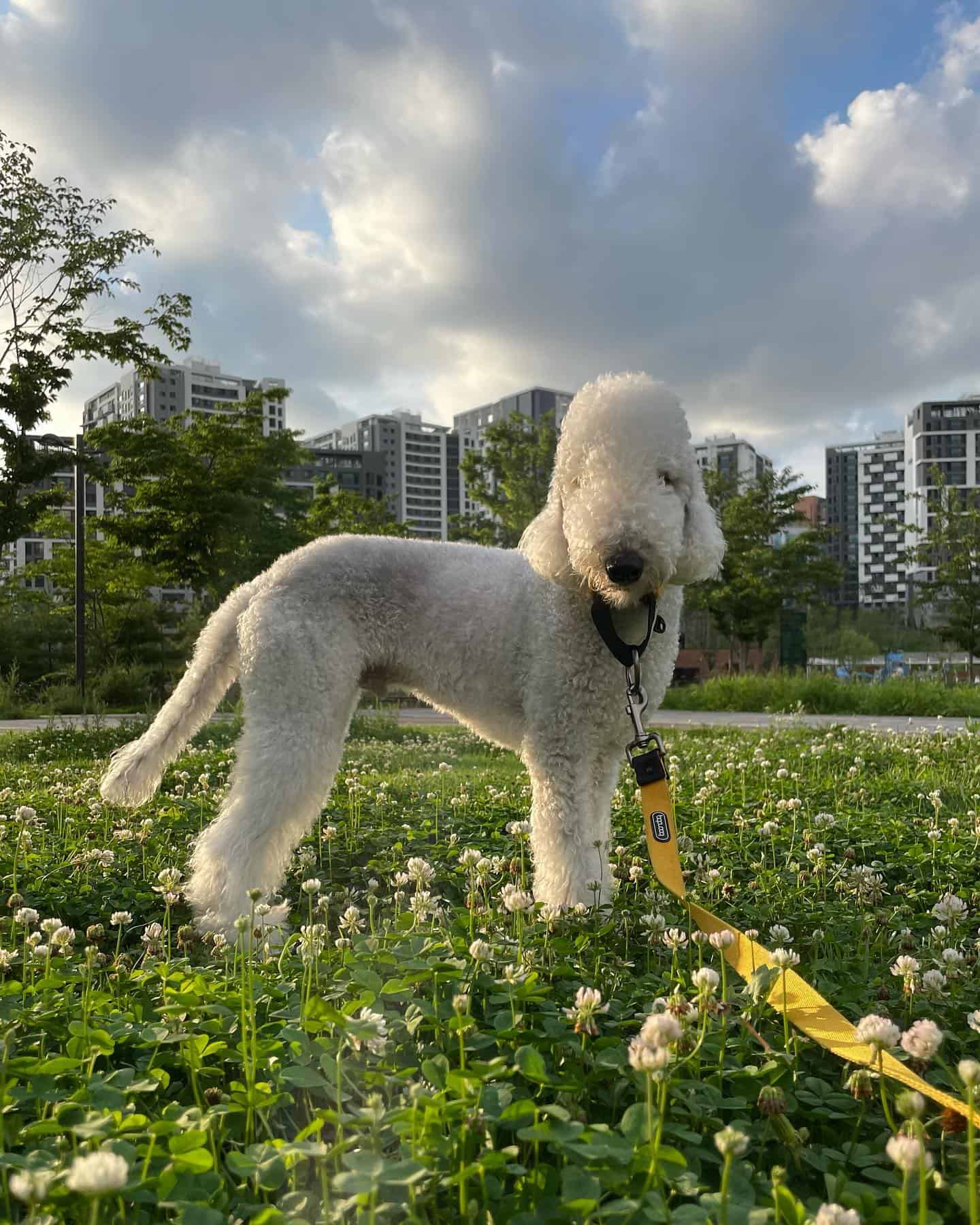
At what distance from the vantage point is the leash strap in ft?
5.38

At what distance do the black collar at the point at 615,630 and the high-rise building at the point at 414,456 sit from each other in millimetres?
157143

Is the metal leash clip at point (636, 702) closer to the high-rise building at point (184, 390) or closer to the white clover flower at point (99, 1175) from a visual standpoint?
the white clover flower at point (99, 1175)

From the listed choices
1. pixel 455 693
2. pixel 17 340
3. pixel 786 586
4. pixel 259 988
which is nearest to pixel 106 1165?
pixel 259 988

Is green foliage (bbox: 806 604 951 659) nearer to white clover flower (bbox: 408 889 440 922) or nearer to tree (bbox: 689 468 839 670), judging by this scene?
tree (bbox: 689 468 839 670)

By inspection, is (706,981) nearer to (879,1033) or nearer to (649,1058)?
(879,1033)

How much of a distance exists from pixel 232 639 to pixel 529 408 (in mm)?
112997

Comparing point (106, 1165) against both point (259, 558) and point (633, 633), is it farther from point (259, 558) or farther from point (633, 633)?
point (259, 558)

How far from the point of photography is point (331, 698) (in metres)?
3.38

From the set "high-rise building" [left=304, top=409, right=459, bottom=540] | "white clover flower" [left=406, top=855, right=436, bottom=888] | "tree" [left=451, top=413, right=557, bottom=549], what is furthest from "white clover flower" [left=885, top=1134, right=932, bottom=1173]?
"high-rise building" [left=304, top=409, right=459, bottom=540]

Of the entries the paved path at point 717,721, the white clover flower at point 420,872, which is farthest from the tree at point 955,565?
the white clover flower at point 420,872

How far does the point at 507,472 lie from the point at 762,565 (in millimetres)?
11540

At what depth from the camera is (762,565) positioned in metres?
32.5

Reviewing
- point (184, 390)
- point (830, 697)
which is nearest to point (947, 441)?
point (184, 390)

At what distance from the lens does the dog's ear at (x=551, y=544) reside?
323 cm
